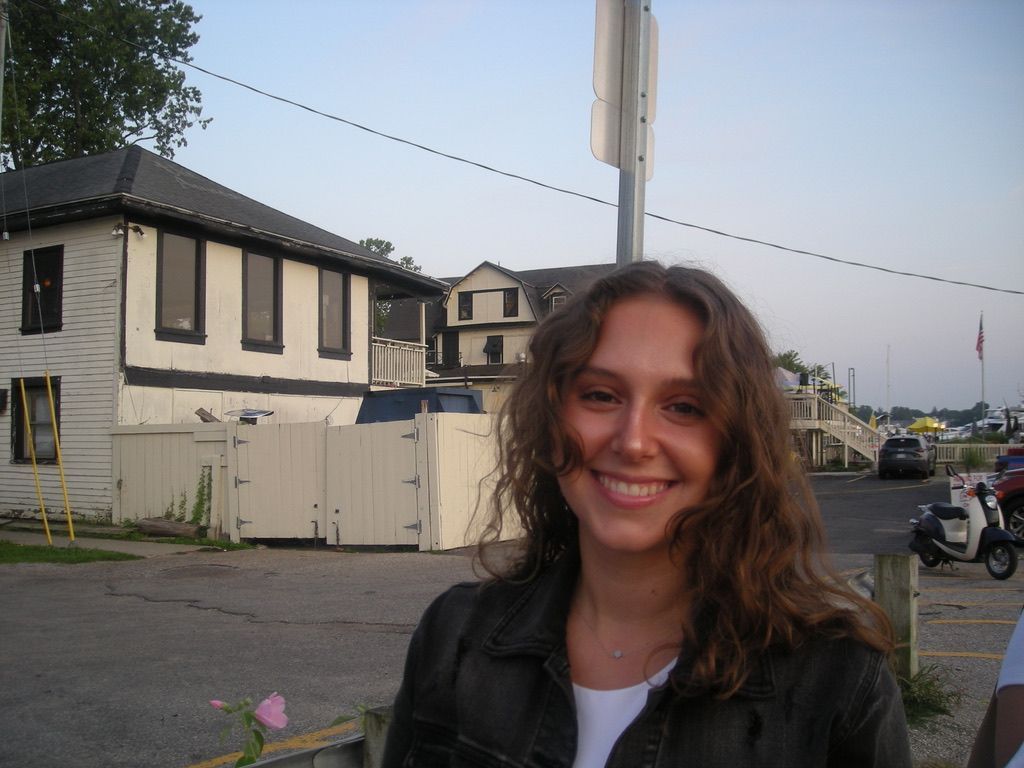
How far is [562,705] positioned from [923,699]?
418 centimetres

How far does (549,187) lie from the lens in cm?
1653

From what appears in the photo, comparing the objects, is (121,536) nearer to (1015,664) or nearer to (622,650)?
(622,650)

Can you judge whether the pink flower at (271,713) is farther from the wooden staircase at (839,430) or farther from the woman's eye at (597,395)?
the wooden staircase at (839,430)

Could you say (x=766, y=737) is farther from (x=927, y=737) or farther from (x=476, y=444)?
(x=476, y=444)

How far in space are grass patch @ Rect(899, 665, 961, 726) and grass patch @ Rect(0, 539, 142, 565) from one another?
11.1 meters

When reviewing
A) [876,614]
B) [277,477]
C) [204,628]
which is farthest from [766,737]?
[277,477]

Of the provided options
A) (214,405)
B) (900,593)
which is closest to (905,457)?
(214,405)

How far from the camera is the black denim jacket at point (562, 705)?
4.64 feet

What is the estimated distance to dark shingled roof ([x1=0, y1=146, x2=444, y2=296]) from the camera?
17.3 metres

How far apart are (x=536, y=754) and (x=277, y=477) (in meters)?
13.9

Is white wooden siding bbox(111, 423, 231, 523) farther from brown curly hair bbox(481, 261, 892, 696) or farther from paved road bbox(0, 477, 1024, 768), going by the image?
brown curly hair bbox(481, 261, 892, 696)

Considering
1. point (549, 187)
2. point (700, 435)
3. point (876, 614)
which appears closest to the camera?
point (876, 614)

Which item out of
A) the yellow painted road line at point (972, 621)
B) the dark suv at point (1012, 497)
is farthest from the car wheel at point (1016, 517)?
the yellow painted road line at point (972, 621)

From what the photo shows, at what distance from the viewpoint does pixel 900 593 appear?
487cm
